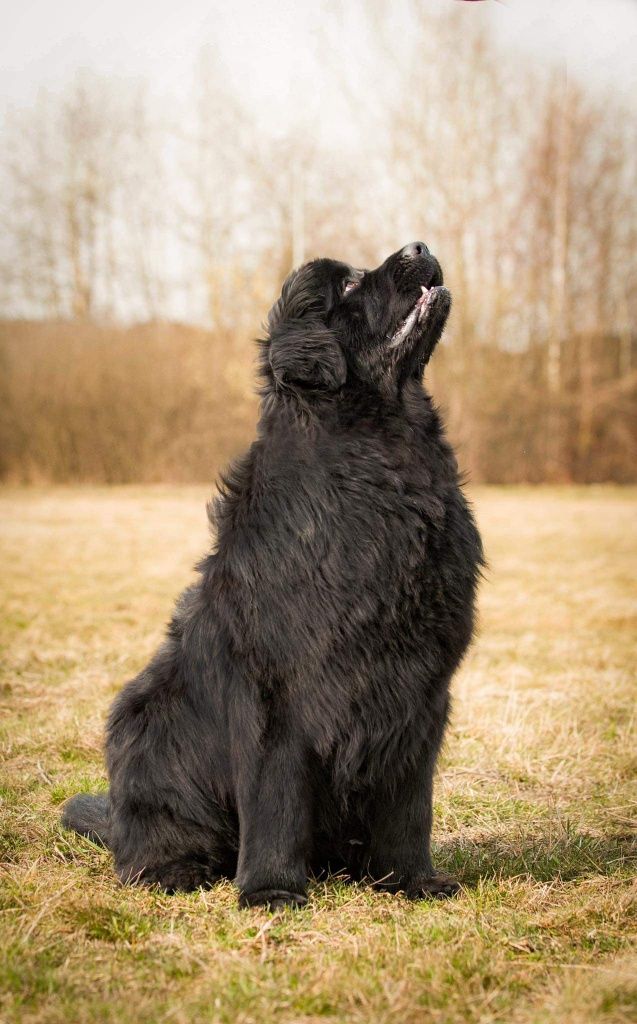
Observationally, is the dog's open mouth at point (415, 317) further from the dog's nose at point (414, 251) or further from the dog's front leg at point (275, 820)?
the dog's front leg at point (275, 820)

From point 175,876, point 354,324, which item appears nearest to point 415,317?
point 354,324

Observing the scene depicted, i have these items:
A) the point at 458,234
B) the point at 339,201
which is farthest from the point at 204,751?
the point at 458,234

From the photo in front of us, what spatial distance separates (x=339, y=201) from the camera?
19141 mm

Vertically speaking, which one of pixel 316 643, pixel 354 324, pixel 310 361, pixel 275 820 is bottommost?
pixel 275 820

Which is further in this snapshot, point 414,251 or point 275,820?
point 414,251

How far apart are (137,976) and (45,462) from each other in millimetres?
18294

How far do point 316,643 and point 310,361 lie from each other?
91 centimetres

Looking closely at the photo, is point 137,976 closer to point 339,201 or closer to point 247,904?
point 247,904

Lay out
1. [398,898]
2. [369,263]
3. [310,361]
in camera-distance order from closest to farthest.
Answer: [398,898] < [310,361] < [369,263]

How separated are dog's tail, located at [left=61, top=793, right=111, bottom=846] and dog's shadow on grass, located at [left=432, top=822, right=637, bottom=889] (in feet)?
3.80

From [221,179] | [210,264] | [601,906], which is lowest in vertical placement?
[601,906]

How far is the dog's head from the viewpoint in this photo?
3189 mm

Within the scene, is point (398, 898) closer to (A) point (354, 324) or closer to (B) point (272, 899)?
(B) point (272, 899)

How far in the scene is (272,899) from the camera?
9.46 ft
